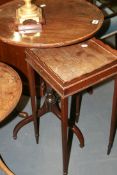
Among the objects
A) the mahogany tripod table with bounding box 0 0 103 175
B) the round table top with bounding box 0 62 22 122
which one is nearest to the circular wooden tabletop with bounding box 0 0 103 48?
the mahogany tripod table with bounding box 0 0 103 175

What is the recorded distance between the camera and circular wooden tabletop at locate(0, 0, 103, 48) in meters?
1.43

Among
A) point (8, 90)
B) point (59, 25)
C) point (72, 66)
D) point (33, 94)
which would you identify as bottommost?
point (33, 94)

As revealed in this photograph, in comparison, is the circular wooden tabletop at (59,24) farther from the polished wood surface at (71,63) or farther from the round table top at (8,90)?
the round table top at (8,90)

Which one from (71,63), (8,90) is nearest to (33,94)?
(8,90)

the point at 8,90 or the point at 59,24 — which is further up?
the point at 59,24

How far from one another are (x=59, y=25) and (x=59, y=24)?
0.01 meters

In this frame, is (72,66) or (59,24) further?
(59,24)

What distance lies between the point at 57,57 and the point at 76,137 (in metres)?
0.75

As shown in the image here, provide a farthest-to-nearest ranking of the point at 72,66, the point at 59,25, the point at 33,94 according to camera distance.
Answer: the point at 33,94, the point at 59,25, the point at 72,66

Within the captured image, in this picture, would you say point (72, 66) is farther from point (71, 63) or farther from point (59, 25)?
point (59, 25)

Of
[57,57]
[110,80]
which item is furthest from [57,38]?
[110,80]

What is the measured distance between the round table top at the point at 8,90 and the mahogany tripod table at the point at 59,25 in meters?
0.19

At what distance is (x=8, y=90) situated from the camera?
1.57 meters

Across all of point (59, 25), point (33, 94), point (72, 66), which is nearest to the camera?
Result: point (72, 66)
